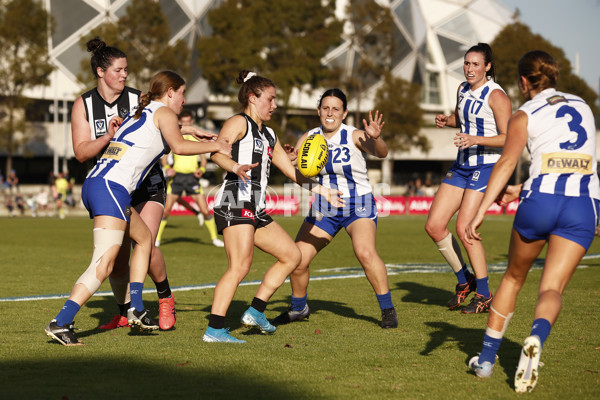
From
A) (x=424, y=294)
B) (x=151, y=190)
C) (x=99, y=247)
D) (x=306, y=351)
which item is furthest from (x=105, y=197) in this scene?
(x=424, y=294)

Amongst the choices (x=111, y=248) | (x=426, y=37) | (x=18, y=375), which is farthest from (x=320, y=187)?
(x=426, y=37)

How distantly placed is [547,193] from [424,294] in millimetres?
5098

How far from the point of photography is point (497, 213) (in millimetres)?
39656

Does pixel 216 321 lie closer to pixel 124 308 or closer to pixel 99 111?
pixel 124 308

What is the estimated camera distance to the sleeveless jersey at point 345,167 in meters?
7.68

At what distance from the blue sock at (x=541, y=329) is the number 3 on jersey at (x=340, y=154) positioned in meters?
3.25

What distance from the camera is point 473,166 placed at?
8.46 meters

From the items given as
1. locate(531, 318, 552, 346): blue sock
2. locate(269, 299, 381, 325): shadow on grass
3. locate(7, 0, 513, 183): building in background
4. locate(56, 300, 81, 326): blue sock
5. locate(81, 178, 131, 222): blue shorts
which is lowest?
locate(269, 299, 381, 325): shadow on grass

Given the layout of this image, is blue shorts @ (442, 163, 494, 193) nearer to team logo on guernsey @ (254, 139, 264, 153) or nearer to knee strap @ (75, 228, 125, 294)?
team logo on guernsey @ (254, 139, 264, 153)

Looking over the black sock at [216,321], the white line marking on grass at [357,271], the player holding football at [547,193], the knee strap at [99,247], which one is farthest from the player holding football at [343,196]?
the white line marking on grass at [357,271]

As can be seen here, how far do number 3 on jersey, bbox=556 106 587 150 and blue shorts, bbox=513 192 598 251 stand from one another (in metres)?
0.34

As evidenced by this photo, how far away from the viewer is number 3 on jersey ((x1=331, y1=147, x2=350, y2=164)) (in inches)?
303

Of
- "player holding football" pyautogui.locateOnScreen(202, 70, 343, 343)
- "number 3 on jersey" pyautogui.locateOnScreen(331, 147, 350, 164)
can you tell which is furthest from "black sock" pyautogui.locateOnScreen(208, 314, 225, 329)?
"number 3 on jersey" pyautogui.locateOnScreen(331, 147, 350, 164)

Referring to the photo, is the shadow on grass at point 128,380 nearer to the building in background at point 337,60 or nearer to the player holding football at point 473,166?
the player holding football at point 473,166
